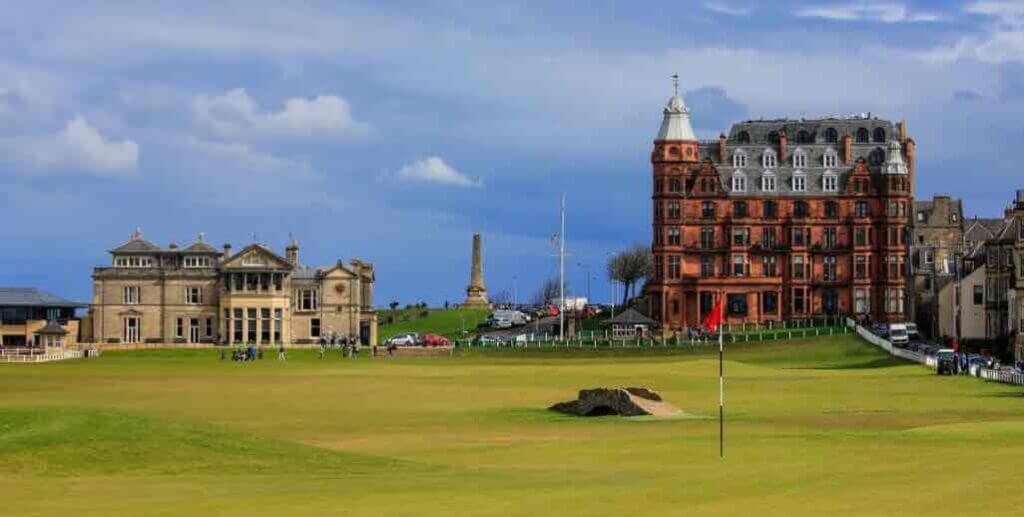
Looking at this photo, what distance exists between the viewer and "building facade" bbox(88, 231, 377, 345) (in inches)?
7298

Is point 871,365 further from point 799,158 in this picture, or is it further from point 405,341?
point 799,158

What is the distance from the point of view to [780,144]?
7185 inches

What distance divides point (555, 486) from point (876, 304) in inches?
5606

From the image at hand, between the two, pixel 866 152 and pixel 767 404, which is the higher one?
pixel 866 152

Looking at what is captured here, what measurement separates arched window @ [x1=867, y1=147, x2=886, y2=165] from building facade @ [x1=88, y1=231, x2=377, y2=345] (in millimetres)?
50967

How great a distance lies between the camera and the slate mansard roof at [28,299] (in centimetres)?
18275

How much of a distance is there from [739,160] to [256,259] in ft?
157

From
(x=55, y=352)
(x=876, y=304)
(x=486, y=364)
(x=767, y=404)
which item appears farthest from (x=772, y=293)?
(x=767, y=404)

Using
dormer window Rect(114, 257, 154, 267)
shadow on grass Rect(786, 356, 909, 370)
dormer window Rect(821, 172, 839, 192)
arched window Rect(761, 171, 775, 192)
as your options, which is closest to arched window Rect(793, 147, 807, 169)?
dormer window Rect(821, 172, 839, 192)

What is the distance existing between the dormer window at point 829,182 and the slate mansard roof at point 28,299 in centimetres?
7453

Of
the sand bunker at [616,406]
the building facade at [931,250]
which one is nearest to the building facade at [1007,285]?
the building facade at [931,250]

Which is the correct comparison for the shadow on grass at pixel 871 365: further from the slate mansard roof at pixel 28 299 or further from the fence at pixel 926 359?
the slate mansard roof at pixel 28 299

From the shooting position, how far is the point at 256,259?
186000mm

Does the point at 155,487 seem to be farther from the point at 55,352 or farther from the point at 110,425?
the point at 55,352
